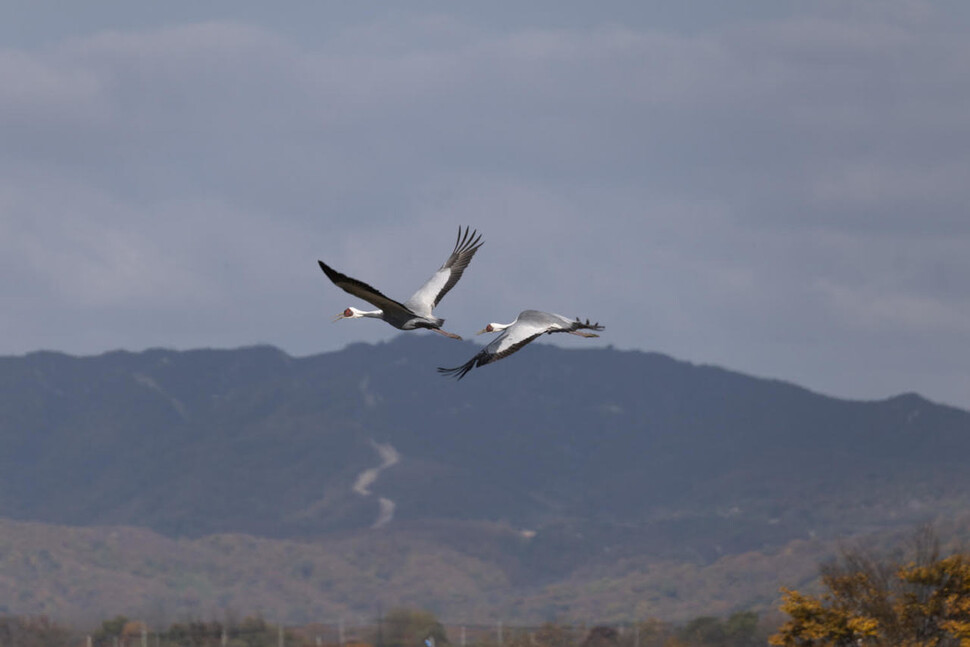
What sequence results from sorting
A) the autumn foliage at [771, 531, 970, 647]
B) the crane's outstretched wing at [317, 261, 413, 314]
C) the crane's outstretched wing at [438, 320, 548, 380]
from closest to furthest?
the crane's outstretched wing at [317, 261, 413, 314] → the crane's outstretched wing at [438, 320, 548, 380] → the autumn foliage at [771, 531, 970, 647]

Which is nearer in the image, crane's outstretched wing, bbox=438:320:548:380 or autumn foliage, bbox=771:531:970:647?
crane's outstretched wing, bbox=438:320:548:380

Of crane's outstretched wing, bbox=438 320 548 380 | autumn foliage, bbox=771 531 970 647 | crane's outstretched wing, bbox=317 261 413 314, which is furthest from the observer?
autumn foliage, bbox=771 531 970 647

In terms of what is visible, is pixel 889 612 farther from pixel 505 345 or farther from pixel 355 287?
pixel 355 287

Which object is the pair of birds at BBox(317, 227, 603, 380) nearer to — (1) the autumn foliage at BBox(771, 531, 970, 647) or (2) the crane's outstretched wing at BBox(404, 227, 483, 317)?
(2) the crane's outstretched wing at BBox(404, 227, 483, 317)

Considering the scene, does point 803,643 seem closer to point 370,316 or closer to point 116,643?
point 370,316

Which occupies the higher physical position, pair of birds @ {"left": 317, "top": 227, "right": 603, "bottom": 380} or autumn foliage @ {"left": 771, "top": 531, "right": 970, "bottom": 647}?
pair of birds @ {"left": 317, "top": 227, "right": 603, "bottom": 380}

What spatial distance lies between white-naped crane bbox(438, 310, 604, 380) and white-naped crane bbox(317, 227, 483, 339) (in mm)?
587

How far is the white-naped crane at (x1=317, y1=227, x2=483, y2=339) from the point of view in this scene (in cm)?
2345

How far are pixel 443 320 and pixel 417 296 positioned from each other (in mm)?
1564

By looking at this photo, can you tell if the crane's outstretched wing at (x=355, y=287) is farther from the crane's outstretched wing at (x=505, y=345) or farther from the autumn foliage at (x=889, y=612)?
the autumn foliage at (x=889, y=612)

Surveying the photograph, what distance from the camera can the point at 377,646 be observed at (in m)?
134

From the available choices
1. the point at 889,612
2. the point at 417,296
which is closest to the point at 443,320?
the point at 417,296

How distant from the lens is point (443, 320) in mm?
26781

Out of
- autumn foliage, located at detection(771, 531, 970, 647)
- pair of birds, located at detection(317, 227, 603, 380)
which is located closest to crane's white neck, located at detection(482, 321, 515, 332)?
pair of birds, located at detection(317, 227, 603, 380)
